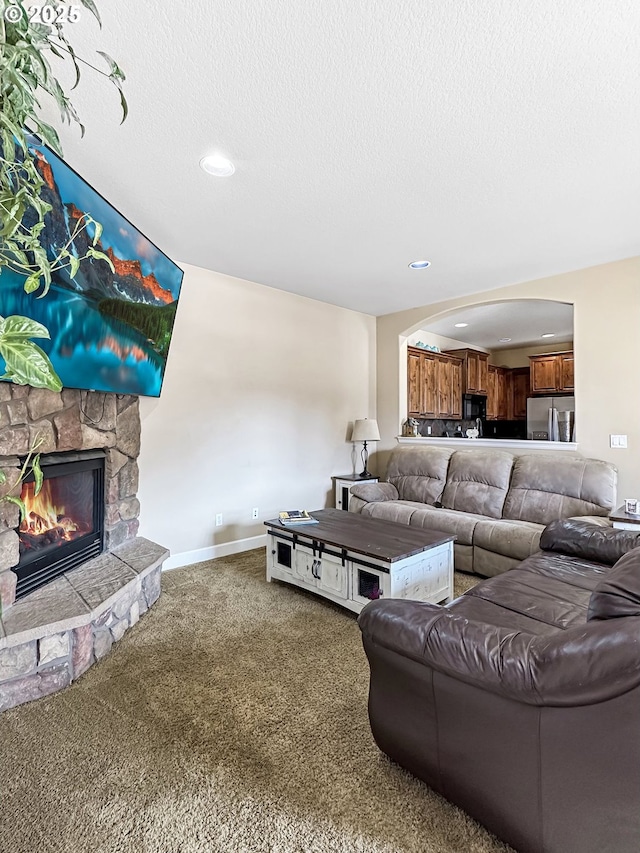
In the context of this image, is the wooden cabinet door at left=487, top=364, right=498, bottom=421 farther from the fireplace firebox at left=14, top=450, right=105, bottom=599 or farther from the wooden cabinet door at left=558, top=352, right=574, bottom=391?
the fireplace firebox at left=14, top=450, right=105, bottom=599

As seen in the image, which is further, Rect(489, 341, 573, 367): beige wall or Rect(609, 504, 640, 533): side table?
Rect(489, 341, 573, 367): beige wall

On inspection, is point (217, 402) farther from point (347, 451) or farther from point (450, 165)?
point (450, 165)

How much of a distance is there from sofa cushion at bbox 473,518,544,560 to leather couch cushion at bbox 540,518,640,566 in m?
0.49

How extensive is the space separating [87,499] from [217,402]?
55.2 inches

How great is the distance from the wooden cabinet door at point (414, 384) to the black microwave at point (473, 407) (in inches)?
47.4

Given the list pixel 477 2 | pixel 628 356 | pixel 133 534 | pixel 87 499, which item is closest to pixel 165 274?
pixel 87 499

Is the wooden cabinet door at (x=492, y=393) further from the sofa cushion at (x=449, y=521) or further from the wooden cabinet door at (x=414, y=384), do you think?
the sofa cushion at (x=449, y=521)

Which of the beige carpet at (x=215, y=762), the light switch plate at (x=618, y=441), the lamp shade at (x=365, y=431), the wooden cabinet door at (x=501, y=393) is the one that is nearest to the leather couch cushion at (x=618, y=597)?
the beige carpet at (x=215, y=762)

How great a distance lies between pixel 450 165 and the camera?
7.47 feet

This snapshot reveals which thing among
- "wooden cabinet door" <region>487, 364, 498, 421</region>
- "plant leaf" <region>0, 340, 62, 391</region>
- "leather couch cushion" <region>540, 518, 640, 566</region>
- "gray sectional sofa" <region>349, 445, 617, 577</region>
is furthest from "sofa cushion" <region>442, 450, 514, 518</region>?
"plant leaf" <region>0, 340, 62, 391</region>

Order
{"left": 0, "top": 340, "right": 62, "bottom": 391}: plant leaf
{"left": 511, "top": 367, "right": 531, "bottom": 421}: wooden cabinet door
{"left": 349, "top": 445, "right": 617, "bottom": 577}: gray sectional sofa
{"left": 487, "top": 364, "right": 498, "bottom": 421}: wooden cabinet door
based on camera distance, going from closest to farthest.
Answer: {"left": 0, "top": 340, "right": 62, "bottom": 391}: plant leaf < {"left": 349, "top": 445, "right": 617, "bottom": 577}: gray sectional sofa < {"left": 487, "top": 364, "right": 498, "bottom": 421}: wooden cabinet door < {"left": 511, "top": 367, "right": 531, "bottom": 421}: wooden cabinet door

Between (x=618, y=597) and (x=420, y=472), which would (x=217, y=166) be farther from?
(x=420, y=472)

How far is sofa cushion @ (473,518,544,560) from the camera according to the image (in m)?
3.19

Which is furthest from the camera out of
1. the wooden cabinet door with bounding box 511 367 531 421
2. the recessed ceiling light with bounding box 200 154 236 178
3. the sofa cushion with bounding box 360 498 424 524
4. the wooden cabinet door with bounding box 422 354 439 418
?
the wooden cabinet door with bounding box 511 367 531 421
